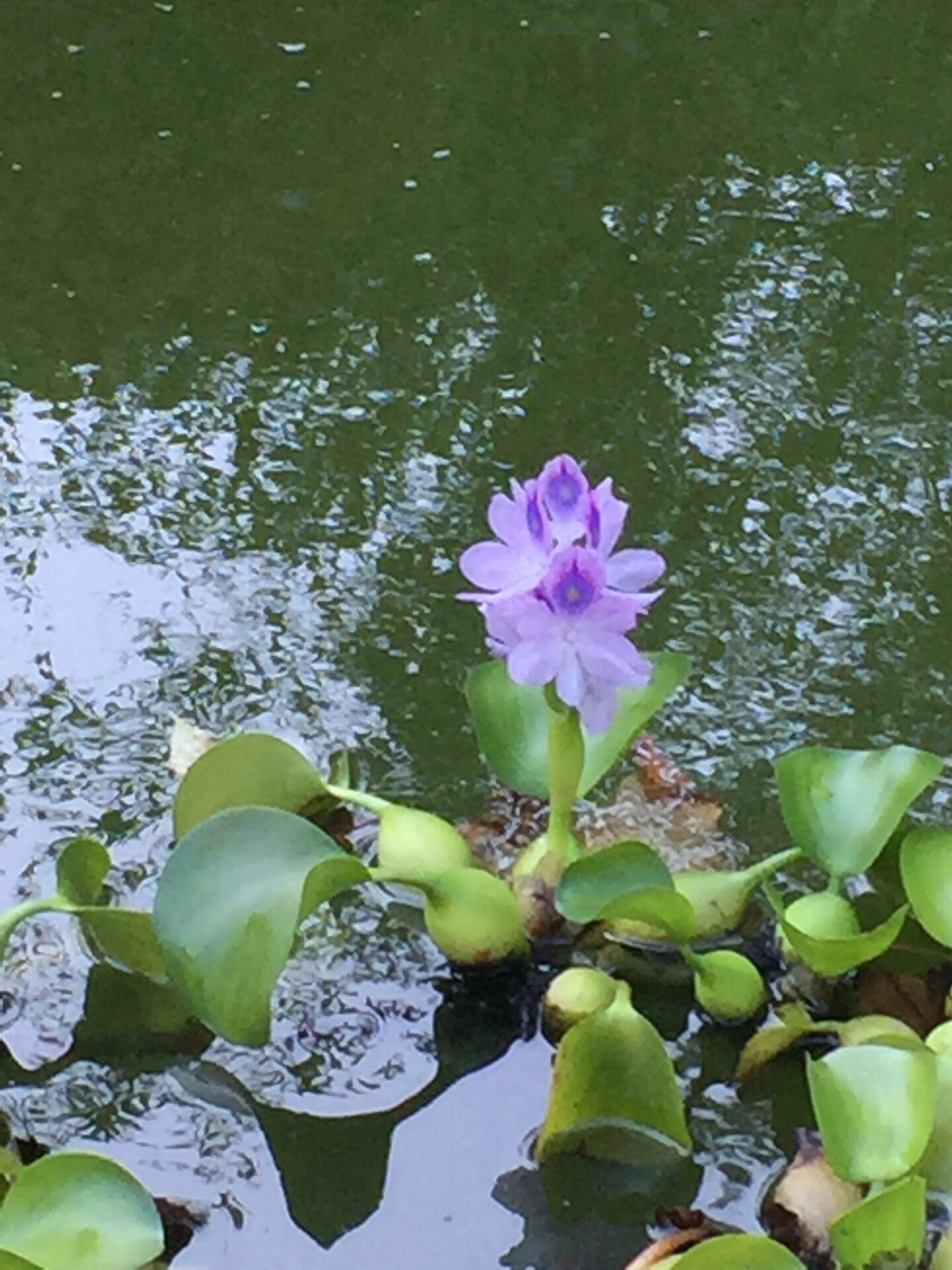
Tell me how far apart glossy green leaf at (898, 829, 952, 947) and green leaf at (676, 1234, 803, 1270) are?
197mm

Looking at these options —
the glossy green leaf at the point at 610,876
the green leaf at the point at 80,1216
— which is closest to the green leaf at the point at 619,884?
the glossy green leaf at the point at 610,876

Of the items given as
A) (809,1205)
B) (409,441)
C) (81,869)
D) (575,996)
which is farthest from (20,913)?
(409,441)

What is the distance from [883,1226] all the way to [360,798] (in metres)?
0.36

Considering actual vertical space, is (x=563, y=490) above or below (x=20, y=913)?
above

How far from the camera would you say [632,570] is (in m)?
0.76

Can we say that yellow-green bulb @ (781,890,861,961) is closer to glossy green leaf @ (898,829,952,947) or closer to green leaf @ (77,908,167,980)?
glossy green leaf @ (898,829,952,947)

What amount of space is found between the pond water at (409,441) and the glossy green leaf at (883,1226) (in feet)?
0.34

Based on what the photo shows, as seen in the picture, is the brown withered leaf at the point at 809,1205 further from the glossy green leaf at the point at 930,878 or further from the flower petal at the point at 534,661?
the flower petal at the point at 534,661

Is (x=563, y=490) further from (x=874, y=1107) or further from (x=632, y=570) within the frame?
(x=874, y=1107)

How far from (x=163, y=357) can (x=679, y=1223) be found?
874mm

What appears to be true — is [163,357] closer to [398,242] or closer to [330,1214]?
[398,242]

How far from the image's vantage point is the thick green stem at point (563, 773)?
818 millimetres

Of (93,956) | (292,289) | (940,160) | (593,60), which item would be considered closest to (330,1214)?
(93,956)

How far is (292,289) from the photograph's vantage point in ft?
4.83
